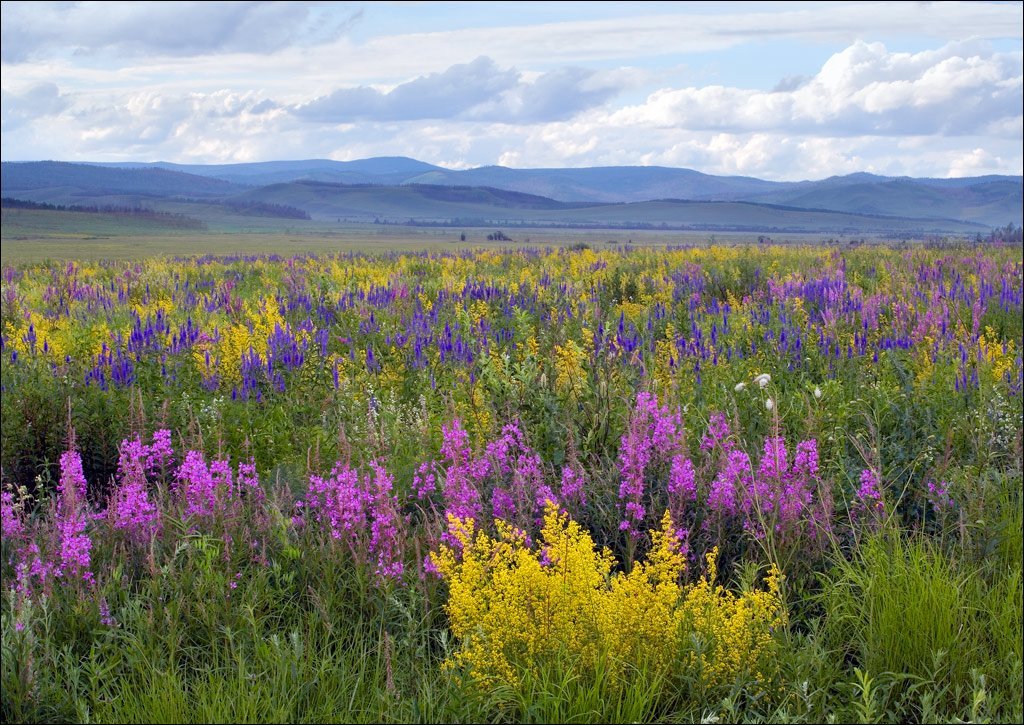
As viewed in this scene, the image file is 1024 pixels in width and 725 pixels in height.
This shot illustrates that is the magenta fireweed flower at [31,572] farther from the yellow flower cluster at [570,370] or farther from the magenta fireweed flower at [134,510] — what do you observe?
the yellow flower cluster at [570,370]

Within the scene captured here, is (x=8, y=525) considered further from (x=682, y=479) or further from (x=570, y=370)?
(x=570, y=370)

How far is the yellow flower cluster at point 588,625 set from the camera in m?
3.14

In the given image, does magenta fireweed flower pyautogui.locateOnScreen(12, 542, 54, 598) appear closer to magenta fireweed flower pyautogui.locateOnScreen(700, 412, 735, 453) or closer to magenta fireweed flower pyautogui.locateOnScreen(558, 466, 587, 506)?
magenta fireweed flower pyautogui.locateOnScreen(558, 466, 587, 506)

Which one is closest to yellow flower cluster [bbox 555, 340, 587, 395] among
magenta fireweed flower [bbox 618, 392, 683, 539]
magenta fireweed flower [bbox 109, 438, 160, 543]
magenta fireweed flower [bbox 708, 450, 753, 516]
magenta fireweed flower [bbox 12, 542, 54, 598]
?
magenta fireweed flower [bbox 618, 392, 683, 539]

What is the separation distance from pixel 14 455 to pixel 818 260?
58.2 ft

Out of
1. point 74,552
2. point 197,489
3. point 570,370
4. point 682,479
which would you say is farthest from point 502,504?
point 74,552

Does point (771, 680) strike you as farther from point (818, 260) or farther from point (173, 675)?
point (818, 260)

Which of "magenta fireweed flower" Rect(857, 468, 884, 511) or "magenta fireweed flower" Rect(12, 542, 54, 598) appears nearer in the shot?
"magenta fireweed flower" Rect(12, 542, 54, 598)

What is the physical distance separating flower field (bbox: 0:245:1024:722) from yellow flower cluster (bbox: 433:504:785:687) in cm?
1

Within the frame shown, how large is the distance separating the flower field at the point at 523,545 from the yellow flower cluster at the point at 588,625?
0.04 ft

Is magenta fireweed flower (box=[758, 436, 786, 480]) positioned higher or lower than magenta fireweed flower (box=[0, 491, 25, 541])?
higher

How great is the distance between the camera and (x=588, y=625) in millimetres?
3217

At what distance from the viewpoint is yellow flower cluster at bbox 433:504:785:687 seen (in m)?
3.14

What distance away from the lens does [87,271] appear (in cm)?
2084
